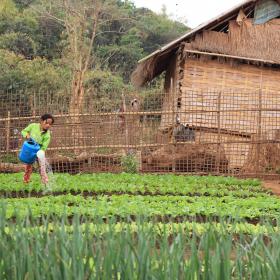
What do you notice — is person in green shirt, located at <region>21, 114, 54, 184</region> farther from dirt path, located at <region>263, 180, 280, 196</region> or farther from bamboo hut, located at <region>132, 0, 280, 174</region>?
dirt path, located at <region>263, 180, 280, 196</region>

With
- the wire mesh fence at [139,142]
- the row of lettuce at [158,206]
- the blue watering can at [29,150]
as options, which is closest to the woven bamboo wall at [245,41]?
the wire mesh fence at [139,142]

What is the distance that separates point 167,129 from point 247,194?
4899mm

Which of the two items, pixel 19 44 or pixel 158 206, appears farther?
pixel 19 44

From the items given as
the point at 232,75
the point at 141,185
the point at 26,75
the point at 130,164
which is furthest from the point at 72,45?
the point at 141,185

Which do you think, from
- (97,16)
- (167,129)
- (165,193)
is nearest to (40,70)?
(97,16)

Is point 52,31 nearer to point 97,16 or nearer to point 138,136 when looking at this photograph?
point 97,16

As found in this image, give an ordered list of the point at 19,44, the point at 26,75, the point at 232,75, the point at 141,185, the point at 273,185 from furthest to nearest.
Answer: the point at 19,44 → the point at 26,75 → the point at 232,75 → the point at 273,185 → the point at 141,185

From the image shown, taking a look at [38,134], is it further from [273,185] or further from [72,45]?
[72,45]

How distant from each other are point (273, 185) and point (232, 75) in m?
4.28

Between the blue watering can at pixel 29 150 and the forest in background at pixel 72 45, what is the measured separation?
236 inches

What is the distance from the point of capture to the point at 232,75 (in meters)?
16.4

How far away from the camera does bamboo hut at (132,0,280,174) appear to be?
15055 mm

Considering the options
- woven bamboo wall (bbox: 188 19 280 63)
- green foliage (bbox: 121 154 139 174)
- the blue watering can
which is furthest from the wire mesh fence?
the blue watering can

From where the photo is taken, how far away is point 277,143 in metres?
14.9
